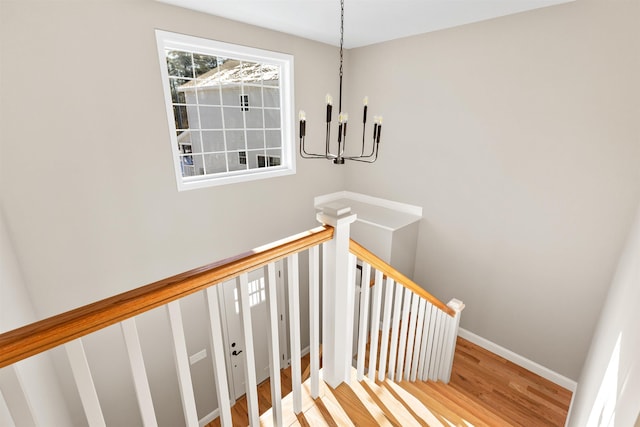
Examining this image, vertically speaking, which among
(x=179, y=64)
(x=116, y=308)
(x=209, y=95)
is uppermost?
(x=179, y=64)

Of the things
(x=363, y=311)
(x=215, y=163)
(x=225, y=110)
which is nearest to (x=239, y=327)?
(x=215, y=163)

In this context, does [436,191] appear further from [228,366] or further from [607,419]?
[228,366]

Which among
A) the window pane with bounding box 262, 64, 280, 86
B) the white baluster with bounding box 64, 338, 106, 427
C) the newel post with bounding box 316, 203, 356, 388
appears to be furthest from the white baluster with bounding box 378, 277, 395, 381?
the window pane with bounding box 262, 64, 280, 86

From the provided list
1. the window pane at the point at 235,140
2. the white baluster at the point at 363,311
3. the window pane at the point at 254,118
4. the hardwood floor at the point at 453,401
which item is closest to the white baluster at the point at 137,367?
the hardwood floor at the point at 453,401

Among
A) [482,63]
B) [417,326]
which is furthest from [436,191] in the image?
[417,326]

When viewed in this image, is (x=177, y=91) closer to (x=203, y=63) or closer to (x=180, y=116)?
(x=180, y=116)

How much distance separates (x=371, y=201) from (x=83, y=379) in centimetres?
412

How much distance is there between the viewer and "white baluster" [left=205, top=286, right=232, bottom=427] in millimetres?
1041

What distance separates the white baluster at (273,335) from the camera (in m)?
1.21

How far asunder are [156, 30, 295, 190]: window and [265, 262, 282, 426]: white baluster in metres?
2.31

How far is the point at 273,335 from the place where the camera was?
1.27 m

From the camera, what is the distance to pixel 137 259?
2.93m

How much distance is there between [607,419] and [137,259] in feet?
11.1

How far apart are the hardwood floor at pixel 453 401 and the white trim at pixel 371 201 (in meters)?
1.83
